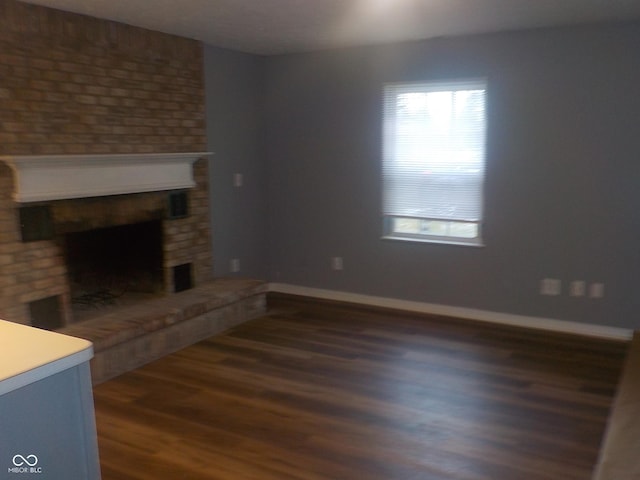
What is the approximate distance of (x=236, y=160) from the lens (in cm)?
540

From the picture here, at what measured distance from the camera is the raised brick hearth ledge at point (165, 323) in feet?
12.2

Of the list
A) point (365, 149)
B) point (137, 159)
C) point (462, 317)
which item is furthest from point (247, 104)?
point (462, 317)

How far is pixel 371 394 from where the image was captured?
344cm

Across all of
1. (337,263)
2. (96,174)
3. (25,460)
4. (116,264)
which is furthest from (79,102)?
(25,460)

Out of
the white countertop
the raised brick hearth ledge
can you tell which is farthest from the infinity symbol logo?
the raised brick hearth ledge

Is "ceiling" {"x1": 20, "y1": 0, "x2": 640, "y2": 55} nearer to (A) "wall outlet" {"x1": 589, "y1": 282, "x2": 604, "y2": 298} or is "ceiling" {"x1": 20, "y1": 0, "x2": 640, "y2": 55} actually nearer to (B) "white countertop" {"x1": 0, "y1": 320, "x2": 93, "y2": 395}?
(A) "wall outlet" {"x1": 589, "y1": 282, "x2": 604, "y2": 298}

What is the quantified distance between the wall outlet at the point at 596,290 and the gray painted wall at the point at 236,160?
2968mm

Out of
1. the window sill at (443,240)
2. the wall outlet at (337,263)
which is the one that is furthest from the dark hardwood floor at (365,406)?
the wall outlet at (337,263)

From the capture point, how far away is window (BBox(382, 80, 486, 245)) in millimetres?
4660

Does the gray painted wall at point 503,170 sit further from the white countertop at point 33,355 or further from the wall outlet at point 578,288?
the white countertop at point 33,355

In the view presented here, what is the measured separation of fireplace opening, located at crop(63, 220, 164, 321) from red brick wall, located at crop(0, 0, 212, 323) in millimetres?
171

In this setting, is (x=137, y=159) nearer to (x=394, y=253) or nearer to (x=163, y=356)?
(x=163, y=356)

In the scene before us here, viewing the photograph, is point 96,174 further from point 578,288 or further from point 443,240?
point 578,288

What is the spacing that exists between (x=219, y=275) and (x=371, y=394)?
7.51 ft
